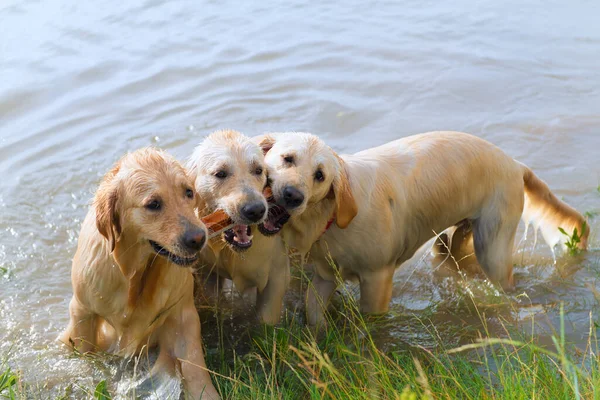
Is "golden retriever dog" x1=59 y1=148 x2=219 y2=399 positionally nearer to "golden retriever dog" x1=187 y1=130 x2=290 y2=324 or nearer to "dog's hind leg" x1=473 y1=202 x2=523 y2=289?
"golden retriever dog" x1=187 y1=130 x2=290 y2=324

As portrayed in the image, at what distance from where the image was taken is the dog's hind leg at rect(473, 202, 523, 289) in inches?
211

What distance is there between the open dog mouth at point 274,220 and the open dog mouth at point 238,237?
11 cm

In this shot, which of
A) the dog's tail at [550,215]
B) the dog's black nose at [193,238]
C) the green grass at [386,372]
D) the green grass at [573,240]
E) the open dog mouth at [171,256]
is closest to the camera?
the green grass at [386,372]

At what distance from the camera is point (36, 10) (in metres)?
11.7

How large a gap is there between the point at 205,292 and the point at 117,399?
115 centimetres

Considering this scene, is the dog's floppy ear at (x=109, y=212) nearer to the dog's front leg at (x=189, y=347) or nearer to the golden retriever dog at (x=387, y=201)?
the dog's front leg at (x=189, y=347)

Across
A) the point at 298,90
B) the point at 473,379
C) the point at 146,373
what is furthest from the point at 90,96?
the point at 473,379

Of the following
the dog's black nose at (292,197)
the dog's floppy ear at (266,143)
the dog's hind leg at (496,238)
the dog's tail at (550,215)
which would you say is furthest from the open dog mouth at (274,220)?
the dog's tail at (550,215)

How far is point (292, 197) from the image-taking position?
4.37 m

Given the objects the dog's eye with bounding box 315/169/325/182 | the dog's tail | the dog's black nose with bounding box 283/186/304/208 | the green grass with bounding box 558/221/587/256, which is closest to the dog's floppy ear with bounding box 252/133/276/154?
the dog's eye with bounding box 315/169/325/182

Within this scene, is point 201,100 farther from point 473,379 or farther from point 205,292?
point 473,379

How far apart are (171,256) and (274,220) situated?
930 mm

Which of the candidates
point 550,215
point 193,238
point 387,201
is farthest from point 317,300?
point 550,215

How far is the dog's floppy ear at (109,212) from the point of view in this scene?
3648 millimetres
